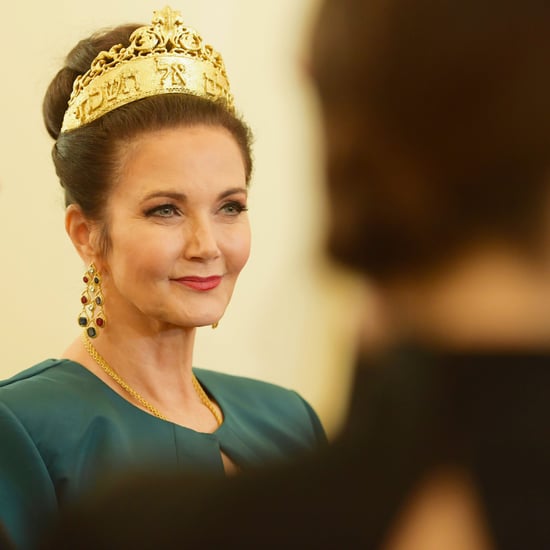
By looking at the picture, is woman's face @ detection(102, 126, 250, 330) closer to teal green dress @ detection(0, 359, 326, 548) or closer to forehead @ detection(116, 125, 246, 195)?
forehead @ detection(116, 125, 246, 195)

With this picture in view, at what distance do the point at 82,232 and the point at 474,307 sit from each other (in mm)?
1197

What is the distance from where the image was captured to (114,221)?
1454 millimetres

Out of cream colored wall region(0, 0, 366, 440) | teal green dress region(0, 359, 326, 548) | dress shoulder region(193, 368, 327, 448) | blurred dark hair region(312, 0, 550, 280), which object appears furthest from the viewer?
cream colored wall region(0, 0, 366, 440)

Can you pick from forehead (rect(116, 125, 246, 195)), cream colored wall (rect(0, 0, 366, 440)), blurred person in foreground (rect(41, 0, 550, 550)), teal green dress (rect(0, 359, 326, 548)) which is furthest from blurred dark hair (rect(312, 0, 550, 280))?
cream colored wall (rect(0, 0, 366, 440))

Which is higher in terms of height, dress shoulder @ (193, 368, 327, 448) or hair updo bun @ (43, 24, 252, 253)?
hair updo bun @ (43, 24, 252, 253)

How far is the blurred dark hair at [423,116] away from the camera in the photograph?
13.8 inches

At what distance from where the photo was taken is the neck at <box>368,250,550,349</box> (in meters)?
0.36

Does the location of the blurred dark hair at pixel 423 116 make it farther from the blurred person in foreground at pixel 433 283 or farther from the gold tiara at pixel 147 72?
the gold tiara at pixel 147 72

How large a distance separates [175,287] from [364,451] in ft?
3.46

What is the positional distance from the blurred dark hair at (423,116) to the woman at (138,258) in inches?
41.1

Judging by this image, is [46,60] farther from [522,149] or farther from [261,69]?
[522,149]

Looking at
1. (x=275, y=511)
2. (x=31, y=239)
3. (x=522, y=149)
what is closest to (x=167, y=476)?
(x=275, y=511)

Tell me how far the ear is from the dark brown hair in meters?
0.01

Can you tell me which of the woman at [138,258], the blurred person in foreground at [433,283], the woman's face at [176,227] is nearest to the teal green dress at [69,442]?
the woman at [138,258]
